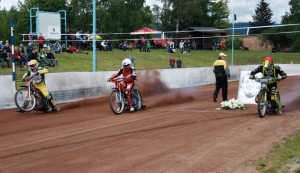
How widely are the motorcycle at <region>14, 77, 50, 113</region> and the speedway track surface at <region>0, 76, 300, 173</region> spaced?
28 centimetres

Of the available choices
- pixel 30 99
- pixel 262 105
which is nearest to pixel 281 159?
pixel 262 105

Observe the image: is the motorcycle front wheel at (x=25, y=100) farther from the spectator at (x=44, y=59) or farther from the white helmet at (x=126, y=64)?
the spectator at (x=44, y=59)

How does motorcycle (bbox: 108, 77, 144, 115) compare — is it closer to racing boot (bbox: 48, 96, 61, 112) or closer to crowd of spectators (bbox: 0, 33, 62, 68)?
racing boot (bbox: 48, 96, 61, 112)

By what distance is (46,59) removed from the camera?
89.2 ft

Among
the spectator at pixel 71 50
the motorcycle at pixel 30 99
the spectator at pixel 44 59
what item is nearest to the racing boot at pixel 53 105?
the motorcycle at pixel 30 99

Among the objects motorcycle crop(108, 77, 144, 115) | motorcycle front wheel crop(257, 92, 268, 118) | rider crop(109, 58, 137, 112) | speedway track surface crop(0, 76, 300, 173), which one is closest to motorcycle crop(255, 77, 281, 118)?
motorcycle front wheel crop(257, 92, 268, 118)

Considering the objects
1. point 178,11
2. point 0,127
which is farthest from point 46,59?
point 178,11

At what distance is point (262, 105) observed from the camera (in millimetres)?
12266

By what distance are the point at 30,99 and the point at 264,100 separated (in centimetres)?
737

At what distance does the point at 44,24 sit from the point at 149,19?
5562cm

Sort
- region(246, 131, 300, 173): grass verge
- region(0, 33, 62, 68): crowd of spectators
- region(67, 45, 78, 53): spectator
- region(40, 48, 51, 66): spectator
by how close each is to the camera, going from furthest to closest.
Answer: region(67, 45, 78, 53): spectator < region(40, 48, 51, 66): spectator < region(0, 33, 62, 68): crowd of spectators < region(246, 131, 300, 173): grass verge

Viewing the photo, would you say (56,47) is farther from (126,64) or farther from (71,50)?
(126,64)

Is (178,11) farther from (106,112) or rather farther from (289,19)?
(106,112)

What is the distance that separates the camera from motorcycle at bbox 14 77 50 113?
46.0 ft
